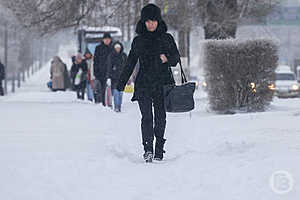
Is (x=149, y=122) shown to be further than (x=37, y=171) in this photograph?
Yes

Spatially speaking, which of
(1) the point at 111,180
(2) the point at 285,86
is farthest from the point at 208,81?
(2) the point at 285,86

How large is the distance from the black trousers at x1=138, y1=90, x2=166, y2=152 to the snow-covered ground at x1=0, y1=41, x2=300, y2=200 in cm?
27

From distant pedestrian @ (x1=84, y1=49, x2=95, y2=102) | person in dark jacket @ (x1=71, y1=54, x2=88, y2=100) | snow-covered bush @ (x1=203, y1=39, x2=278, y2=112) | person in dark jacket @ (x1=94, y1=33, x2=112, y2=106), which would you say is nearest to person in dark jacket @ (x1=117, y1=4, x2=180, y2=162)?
snow-covered bush @ (x1=203, y1=39, x2=278, y2=112)

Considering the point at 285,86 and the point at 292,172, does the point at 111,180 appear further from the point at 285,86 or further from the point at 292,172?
the point at 285,86

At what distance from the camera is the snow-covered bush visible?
49.2 ft

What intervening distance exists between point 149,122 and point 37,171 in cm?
210

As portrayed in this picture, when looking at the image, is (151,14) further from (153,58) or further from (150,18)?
(153,58)

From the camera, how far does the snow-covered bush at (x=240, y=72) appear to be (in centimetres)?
1500

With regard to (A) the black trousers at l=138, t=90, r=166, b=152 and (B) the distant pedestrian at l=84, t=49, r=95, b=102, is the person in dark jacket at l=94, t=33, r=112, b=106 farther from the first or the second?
(A) the black trousers at l=138, t=90, r=166, b=152

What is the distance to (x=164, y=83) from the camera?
29.8ft

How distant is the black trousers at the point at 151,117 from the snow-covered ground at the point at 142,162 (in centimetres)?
27

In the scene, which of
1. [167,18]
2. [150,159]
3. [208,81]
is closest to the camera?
[150,159]

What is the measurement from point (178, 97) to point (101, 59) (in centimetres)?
792

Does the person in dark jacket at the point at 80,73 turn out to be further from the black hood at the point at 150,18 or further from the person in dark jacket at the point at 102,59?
the black hood at the point at 150,18
